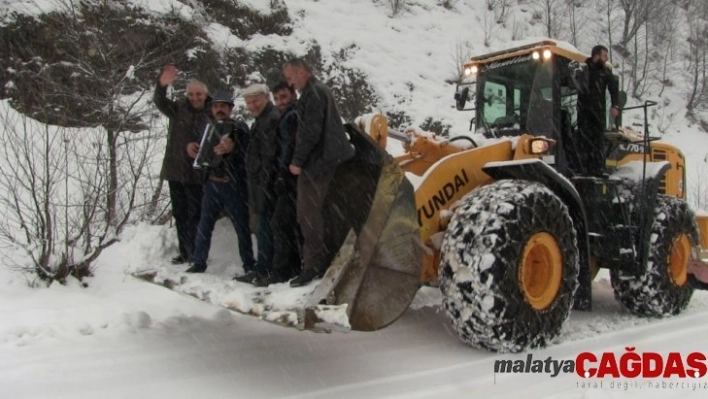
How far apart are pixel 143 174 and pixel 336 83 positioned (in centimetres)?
998

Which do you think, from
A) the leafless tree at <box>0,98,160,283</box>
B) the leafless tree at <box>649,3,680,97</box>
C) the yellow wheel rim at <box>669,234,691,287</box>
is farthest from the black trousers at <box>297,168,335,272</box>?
the leafless tree at <box>649,3,680,97</box>

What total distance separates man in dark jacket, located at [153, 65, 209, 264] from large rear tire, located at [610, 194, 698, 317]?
4054 millimetres

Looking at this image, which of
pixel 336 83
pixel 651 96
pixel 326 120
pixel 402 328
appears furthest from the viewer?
pixel 651 96

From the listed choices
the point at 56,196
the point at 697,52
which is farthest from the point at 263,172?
the point at 697,52

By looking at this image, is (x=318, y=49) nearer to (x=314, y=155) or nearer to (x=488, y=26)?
(x=488, y=26)

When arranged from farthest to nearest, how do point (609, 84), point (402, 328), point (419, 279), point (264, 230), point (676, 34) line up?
point (676, 34), point (609, 84), point (402, 328), point (264, 230), point (419, 279)

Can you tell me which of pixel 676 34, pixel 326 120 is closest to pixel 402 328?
pixel 326 120

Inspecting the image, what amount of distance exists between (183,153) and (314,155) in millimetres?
1694

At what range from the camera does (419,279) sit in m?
3.90

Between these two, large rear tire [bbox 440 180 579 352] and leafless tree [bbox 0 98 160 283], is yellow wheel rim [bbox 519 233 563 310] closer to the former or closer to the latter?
large rear tire [bbox 440 180 579 352]

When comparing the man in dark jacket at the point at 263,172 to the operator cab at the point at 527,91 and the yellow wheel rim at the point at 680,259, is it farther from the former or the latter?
the yellow wheel rim at the point at 680,259

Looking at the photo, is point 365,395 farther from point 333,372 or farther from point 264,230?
point 264,230

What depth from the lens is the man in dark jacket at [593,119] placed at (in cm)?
569

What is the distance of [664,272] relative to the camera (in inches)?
229
